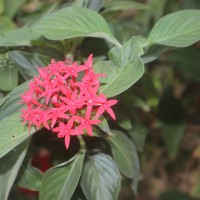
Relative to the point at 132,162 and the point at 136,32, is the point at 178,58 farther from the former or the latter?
the point at 132,162

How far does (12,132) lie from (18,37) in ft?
0.81

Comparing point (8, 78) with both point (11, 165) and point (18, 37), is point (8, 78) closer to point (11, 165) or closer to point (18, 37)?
point (18, 37)

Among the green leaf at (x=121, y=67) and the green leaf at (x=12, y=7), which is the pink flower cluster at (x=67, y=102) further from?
the green leaf at (x=12, y=7)

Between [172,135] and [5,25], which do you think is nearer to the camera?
[5,25]

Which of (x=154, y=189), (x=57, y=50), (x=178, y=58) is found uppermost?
(x=57, y=50)

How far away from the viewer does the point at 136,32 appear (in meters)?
1.32

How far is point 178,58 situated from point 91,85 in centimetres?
112

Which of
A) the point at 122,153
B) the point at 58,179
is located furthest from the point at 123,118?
the point at 58,179

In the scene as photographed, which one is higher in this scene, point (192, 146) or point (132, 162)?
point (132, 162)

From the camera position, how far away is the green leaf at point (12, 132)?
789mm

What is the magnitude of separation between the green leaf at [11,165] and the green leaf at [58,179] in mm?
72

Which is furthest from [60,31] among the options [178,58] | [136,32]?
[178,58]

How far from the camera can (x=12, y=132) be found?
2.68 feet

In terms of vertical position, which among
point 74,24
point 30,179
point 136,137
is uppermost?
point 74,24
